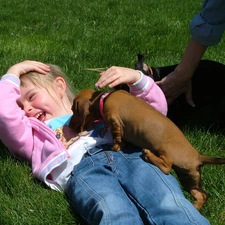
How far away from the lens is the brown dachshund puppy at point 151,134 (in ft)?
9.09

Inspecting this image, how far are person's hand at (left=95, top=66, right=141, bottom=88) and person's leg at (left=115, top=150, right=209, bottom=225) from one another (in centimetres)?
44

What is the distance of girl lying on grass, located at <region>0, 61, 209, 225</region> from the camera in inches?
102

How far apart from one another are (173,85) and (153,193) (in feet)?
4.43

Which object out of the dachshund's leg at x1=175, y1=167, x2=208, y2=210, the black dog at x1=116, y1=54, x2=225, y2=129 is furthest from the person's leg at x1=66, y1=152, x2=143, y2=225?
the black dog at x1=116, y1=54, x2=225, y2=129

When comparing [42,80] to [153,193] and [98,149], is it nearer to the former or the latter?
[98,149]

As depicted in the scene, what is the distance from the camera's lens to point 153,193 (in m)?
2.68

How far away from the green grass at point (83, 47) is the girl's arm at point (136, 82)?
479mm

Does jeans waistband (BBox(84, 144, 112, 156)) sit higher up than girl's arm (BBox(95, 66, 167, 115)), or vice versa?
girl's arm (BBox(95, 66, 167, 115))

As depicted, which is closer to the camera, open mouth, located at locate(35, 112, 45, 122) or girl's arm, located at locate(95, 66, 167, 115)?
girl's arm, located at locate(95, 66, 167, 115)

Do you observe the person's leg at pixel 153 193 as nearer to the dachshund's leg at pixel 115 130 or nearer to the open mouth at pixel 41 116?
the dachshund's leg at pixel 115 130

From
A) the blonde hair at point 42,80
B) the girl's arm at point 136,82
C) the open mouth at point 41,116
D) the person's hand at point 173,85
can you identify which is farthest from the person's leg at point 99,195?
the person's hand at point 173,85

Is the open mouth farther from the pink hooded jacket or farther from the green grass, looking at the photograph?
the green grass

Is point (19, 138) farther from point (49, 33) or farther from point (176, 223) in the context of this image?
point (49, 33)

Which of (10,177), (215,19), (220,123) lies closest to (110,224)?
(10,177)
